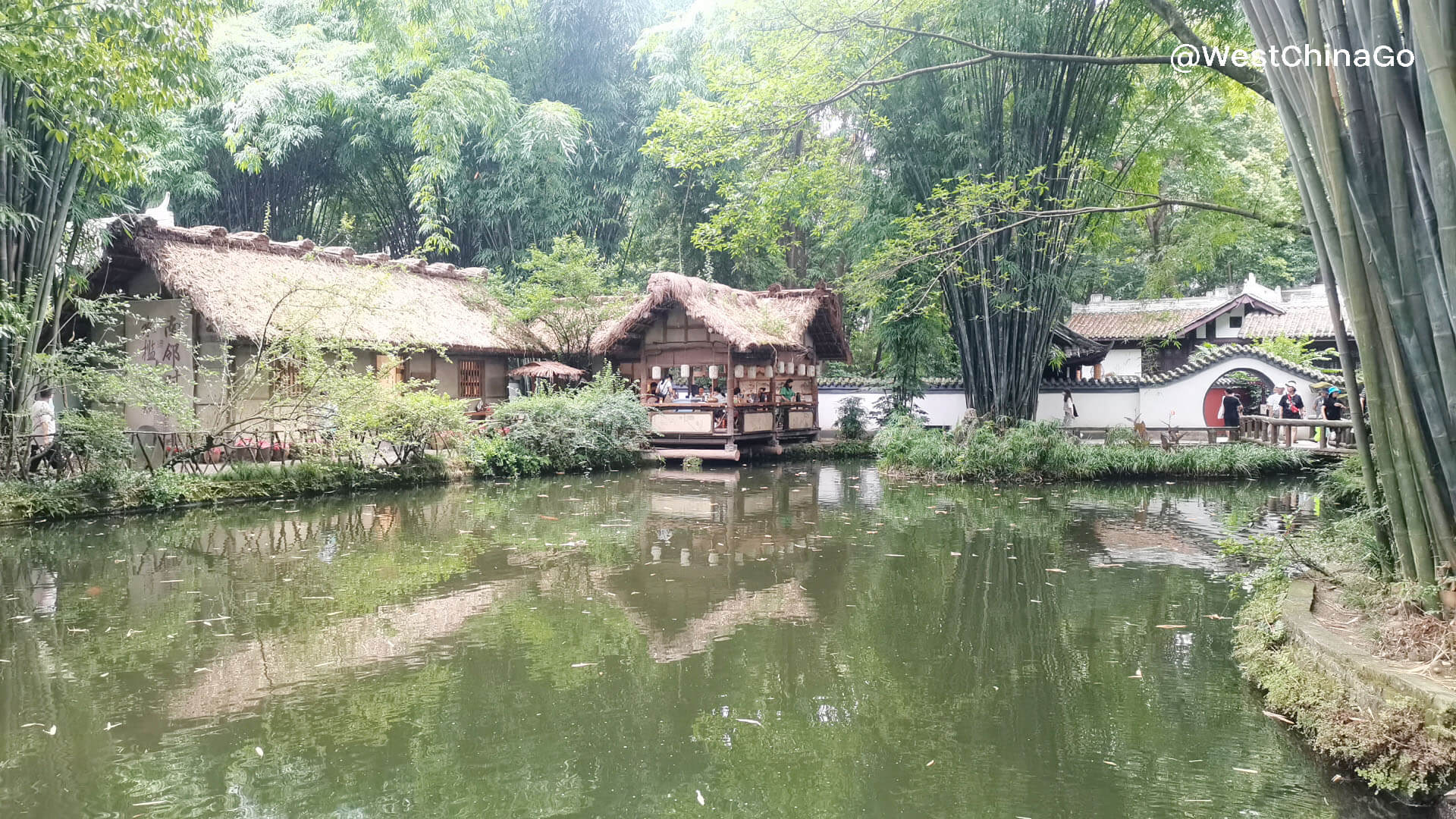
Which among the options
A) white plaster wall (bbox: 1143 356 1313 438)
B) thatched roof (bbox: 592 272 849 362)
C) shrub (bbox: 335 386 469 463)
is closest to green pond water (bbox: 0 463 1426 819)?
shrub (bbox: 335 386 469 463)

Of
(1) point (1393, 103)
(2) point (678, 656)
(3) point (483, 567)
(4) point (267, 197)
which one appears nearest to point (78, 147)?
(3) point (483, 567)

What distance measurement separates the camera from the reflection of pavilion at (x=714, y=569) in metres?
5.59

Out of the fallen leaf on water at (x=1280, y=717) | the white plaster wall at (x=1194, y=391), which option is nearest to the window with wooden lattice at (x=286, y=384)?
the fallen leaf on water at (x=1280, y=717)

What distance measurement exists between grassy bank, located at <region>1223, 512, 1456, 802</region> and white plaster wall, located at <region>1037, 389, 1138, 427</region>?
1524 centimetres

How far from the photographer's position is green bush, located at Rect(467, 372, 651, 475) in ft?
48.1

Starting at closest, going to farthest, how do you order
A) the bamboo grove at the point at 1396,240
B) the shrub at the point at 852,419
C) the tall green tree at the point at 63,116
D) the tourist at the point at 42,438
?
the bamboo grove at the point at 1396,240
the tall green tree at the point at 63,116
the tourist at the point at 42,438
the shrub at the point at 852,419

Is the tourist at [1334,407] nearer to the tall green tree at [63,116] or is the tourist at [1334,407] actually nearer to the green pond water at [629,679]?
the green pond water at [629,679]

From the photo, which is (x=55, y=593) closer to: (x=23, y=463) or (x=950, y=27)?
(x=23, y=463)

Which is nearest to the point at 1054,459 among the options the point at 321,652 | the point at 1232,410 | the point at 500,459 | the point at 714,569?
the point at 1232,410

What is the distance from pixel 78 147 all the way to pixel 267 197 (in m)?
13.4

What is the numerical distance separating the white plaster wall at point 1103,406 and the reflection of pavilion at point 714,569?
36.0ft

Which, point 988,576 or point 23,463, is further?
point 23,463

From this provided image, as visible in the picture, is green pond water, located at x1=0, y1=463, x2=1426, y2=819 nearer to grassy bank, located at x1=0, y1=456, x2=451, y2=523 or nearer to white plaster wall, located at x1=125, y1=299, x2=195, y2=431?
grassy bank, located at x1=0, y1=456, x2=451, y2=523

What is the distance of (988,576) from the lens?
703 centimetres
